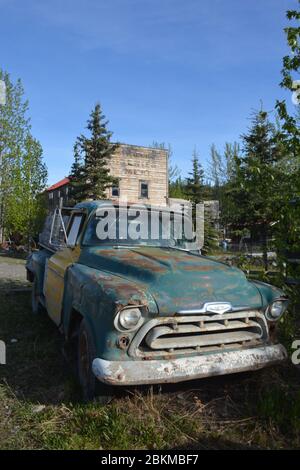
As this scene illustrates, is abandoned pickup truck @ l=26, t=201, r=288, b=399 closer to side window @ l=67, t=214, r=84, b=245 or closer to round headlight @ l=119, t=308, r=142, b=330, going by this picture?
round headlight @ l=119, t=308, r=142, b=330

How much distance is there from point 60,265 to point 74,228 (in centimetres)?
49

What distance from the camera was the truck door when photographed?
4.59 m

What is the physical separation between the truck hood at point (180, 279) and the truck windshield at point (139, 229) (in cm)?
49

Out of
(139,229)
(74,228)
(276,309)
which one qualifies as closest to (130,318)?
(276,309)

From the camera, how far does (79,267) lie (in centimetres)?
417

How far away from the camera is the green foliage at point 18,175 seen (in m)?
24.3

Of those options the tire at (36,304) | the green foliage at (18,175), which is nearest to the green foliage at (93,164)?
the green foliage at (18,175)

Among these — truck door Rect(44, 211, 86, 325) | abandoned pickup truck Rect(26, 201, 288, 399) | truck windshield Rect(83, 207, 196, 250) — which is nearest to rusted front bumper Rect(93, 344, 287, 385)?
abandoned pickup truck Rect(26, 201, 288, 399)

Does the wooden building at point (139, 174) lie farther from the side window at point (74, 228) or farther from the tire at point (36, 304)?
the side window at point (74, 228)

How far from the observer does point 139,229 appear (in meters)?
4.97

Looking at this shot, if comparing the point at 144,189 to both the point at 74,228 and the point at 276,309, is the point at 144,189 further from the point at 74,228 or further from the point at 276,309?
the point at 276,309

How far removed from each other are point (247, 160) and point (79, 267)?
7.88ft
